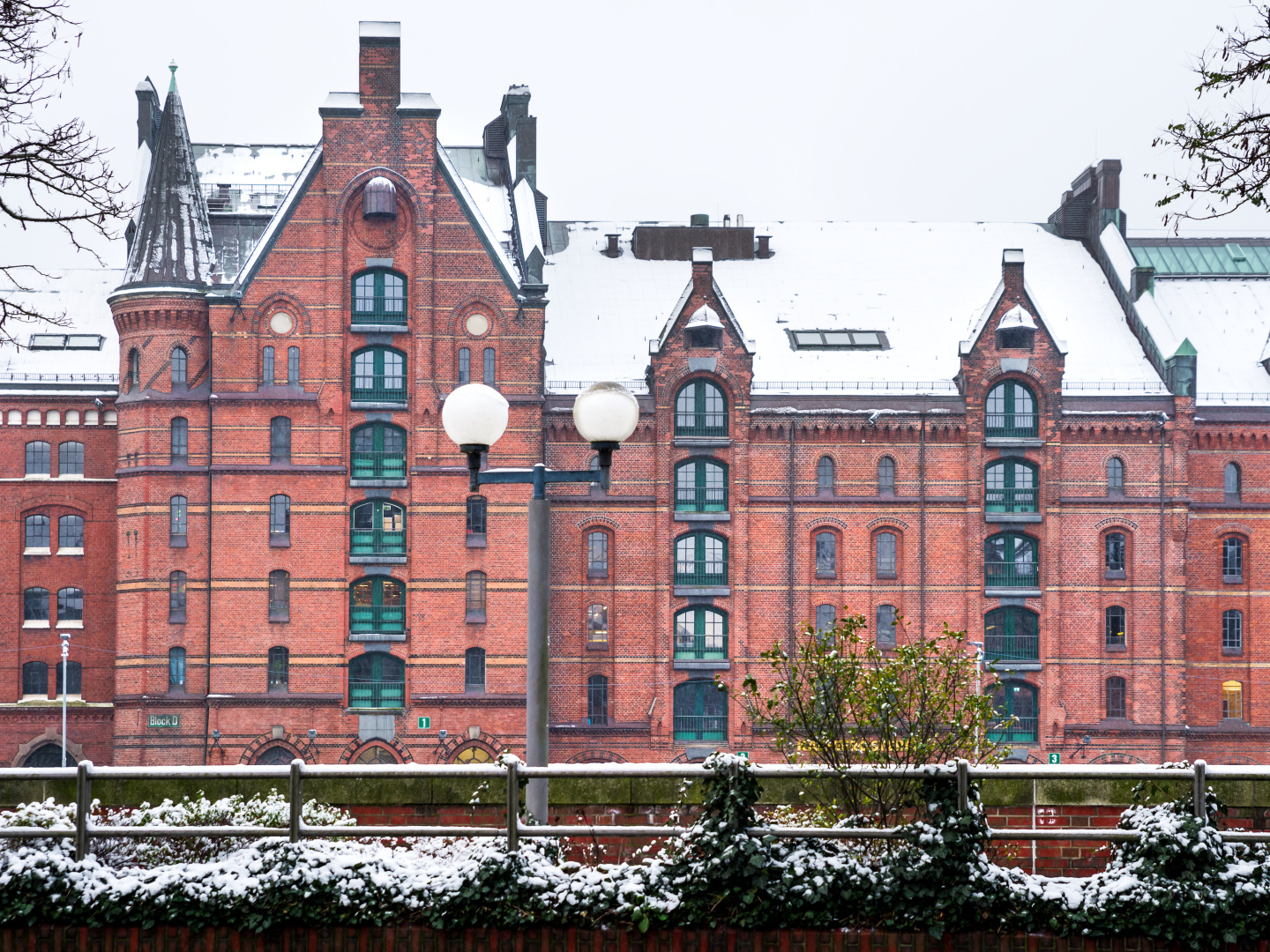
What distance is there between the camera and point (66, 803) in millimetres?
10453

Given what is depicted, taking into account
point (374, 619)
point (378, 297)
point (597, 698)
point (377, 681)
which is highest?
point (378, 297)

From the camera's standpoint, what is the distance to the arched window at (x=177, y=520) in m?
44.2

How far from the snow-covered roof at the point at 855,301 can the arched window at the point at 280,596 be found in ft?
36.2

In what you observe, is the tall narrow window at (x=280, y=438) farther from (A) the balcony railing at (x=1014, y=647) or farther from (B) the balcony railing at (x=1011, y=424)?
(A) the balcony railing at (x=1014, y=647)

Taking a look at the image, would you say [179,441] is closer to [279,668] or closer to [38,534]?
[38,534]

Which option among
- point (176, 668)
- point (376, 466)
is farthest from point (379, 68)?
point (176, 668)

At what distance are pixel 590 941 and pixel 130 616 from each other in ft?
125

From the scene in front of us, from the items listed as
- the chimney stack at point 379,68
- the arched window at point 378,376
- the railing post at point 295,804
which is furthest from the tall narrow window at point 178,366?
the railing post at point 295,804

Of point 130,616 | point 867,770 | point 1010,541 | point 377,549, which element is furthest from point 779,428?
point 867,770

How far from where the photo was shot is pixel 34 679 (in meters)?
47.1

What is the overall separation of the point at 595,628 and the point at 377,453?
9240 mm

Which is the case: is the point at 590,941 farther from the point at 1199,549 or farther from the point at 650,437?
the point at 1199,549

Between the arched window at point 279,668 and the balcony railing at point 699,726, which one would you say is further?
the balcony railing at point 699,726

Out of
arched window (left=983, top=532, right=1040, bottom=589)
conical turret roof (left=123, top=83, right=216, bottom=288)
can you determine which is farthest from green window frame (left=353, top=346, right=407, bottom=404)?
arched window (left=983, top=532, right=1040, bottom=589)
